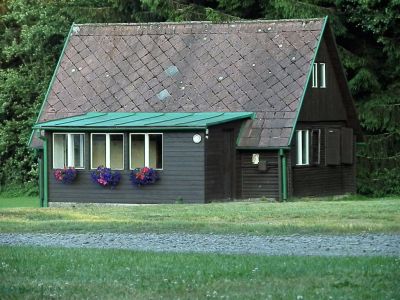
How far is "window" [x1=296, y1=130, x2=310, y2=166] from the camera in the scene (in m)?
39.8

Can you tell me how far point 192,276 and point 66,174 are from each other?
23875 mm

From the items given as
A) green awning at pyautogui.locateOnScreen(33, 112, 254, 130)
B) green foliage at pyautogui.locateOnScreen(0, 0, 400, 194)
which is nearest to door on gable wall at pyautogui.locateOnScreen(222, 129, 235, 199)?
green awning at pyautogui.locateOnScreen(33, 112, 254, 130)

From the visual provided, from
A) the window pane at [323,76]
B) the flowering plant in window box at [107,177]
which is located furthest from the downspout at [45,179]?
the window pane at [323,76]

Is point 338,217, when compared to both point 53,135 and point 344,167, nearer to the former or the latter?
point 53,135

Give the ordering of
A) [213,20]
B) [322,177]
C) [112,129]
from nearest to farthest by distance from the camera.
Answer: [112,129]
[322,177]
[213,20]

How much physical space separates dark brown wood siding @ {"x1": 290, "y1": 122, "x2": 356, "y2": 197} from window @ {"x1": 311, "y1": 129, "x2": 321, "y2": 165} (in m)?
0.17

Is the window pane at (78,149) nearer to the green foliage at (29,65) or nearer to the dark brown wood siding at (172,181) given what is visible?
the dark brown wood siding at (172,181)

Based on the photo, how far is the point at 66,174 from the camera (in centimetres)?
3838

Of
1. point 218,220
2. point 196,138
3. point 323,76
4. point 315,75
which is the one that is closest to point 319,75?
point 323,76

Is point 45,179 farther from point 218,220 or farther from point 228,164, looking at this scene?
point 218,220

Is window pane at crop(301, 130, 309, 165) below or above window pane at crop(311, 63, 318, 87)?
below

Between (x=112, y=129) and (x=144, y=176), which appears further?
(x=112, y=129)

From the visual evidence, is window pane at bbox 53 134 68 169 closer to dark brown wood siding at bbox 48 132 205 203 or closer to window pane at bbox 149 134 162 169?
dark brown wood siding at bbox 48 132 205 203

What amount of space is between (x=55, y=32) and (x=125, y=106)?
12.2m
